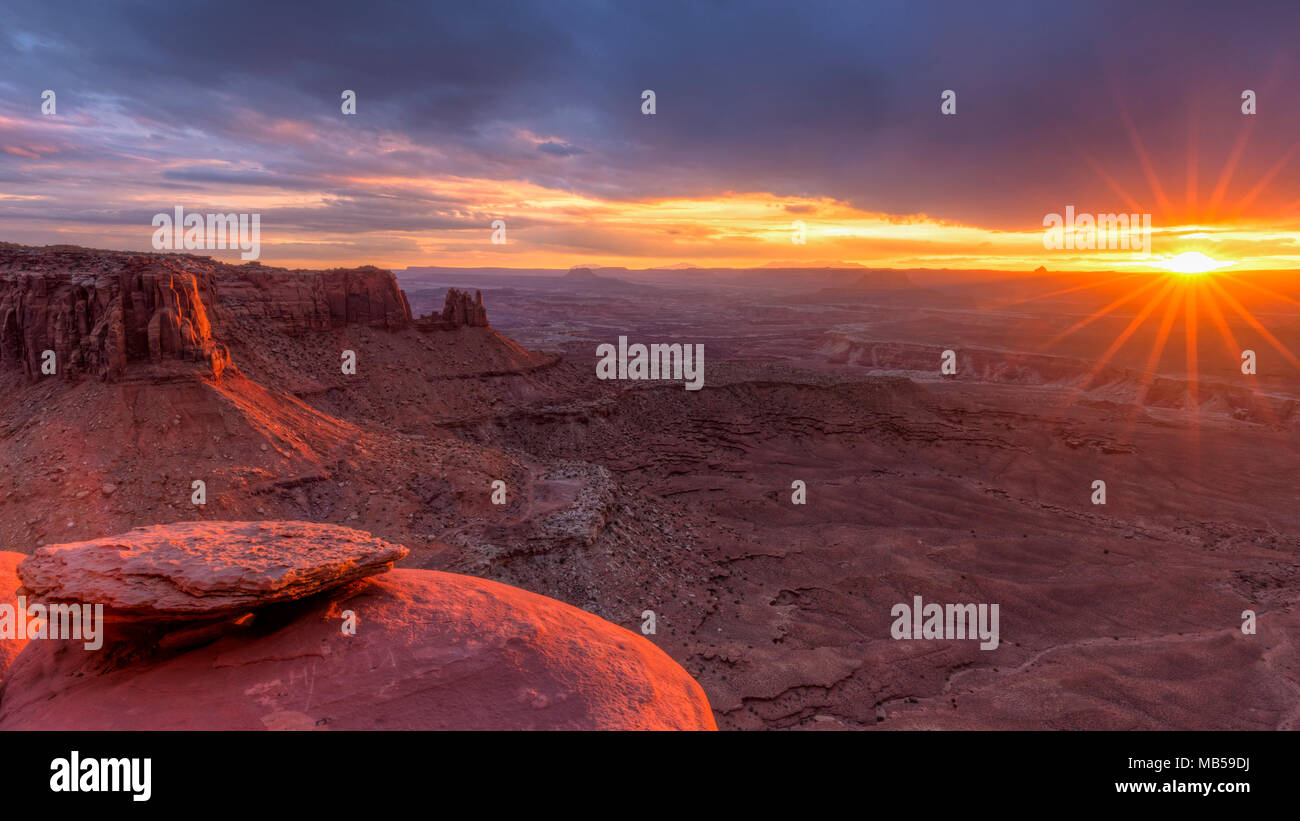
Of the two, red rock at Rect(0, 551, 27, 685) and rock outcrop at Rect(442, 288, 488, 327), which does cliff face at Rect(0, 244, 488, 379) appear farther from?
rock outcrop at Rect(442, 288, 488, 327)

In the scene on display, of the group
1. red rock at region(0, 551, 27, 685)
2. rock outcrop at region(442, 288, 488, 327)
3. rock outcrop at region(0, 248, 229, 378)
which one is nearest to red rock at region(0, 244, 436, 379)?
rock outcrop at region(0, 248, 229, 378)

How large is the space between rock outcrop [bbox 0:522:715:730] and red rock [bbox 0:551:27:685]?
3.38ft

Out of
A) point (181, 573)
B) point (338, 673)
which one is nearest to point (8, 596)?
point (181, 573)

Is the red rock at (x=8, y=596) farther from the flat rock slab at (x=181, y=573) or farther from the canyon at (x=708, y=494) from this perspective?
the canyon at (x=708, y=494)

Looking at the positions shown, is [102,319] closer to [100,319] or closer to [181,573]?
[100,319]

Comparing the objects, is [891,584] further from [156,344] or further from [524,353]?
[524,353]

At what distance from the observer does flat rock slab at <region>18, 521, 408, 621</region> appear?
7.62 meters

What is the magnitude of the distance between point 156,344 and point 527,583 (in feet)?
64.5

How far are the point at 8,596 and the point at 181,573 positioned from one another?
6.56 m

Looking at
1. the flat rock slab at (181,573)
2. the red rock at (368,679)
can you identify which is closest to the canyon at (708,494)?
the red rock at (368,679)

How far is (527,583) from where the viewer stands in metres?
22.6

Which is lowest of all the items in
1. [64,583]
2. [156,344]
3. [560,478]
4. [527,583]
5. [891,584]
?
[891,584]

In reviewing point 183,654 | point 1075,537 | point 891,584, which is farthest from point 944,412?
point 183,654

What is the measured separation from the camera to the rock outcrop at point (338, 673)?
7230 millimetres
